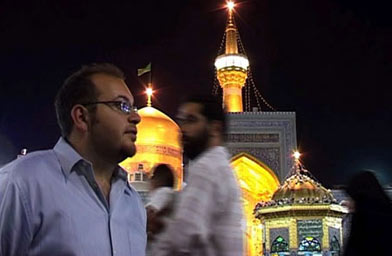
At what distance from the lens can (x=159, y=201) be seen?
2551 millimetres

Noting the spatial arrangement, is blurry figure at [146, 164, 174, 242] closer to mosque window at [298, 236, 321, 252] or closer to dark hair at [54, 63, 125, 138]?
dark hair at [54, 63, 125, 138]

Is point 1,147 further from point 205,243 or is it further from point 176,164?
point 205,243

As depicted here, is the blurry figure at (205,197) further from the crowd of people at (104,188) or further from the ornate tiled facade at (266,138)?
the ornate tiled facade at (266,138)

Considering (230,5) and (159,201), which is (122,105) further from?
(230,5)

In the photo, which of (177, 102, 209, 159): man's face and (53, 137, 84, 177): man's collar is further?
(177, 102, 209, 159): man's face

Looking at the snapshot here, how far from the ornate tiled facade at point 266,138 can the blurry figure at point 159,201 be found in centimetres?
993

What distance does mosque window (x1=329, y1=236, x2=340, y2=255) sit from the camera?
9.17m

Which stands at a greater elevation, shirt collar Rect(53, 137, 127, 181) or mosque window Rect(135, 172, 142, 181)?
mosque window Rect(135, 172, 142, 181)

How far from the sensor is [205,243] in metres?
1.60

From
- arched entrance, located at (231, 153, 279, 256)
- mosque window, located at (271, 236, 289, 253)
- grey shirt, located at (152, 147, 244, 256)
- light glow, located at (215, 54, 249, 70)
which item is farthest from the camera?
light glow, located at (215, 54, 249, 70)

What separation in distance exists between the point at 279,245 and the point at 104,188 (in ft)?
28.7

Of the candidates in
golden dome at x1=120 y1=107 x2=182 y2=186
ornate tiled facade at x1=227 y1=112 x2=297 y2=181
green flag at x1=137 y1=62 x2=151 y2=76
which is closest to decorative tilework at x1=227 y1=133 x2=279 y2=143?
ornate tiled facade at x1=227 y1=112 x2=297 y2=181

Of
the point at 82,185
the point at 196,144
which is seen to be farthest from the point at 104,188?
the point at 196,144

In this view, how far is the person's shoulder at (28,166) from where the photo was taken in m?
1.14
